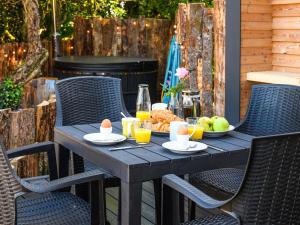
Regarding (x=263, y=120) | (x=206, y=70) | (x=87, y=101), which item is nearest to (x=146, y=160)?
(x=263, y=120)

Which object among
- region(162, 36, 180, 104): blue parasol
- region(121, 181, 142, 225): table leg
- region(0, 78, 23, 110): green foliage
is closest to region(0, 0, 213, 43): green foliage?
region(162, 36, 180, 104): blue parasol

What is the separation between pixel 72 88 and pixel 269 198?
213cm

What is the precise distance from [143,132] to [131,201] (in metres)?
0.51

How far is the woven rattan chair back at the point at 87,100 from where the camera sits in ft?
13.1

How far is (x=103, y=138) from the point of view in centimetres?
307

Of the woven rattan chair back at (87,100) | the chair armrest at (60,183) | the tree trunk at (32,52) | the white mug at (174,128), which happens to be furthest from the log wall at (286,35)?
the chair armrest at (60,183)

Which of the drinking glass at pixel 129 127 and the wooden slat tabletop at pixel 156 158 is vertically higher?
the drinking glass at pixel 129 127

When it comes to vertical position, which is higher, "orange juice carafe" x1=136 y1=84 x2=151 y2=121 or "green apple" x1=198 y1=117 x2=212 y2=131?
"orange juice carafe" x1=136 y1=84 x2=151 y2=121

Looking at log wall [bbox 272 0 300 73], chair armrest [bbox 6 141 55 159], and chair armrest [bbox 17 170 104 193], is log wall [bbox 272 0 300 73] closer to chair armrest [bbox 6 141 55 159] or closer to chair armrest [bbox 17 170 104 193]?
chair armrest [bbox 6 141 55 159]

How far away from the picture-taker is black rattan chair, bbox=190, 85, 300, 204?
3.48 meters

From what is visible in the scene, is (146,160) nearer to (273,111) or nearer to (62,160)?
(62,160)

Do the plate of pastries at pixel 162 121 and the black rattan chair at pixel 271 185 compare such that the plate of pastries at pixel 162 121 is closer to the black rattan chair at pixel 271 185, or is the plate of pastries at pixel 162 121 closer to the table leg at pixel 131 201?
→ the table leg at pixel 131 201

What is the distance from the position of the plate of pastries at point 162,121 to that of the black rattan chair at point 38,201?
1.83 ft

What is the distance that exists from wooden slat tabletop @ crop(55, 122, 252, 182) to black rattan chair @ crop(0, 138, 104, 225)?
13 centimetres
